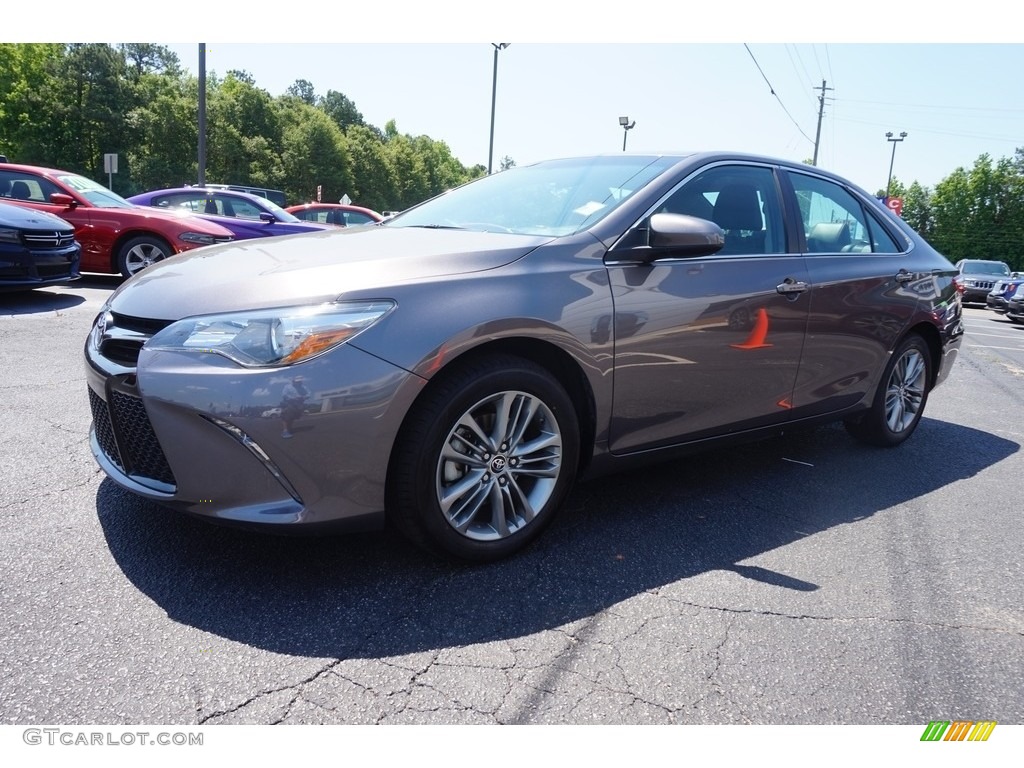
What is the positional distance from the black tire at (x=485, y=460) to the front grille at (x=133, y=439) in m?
0.75

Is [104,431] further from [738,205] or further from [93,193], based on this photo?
[93,193]

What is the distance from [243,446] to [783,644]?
179cm

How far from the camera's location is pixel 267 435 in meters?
2.33

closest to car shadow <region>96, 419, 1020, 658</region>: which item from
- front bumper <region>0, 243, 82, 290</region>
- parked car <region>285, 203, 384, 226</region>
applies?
front bumper <region>0, 243, 82, 290</region>

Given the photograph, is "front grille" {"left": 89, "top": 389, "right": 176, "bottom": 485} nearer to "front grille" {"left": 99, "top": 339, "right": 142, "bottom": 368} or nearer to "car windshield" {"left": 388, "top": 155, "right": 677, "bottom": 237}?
"front grille" {"left": 99, "top": 339, "right": 142, "bottom": 368}

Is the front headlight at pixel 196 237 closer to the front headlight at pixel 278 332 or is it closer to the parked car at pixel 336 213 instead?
the parked car at pixel 336 213

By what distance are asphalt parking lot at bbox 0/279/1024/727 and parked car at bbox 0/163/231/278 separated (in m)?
6.35

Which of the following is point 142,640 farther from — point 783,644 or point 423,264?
point 783,644

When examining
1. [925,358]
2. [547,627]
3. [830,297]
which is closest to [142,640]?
[547,627]

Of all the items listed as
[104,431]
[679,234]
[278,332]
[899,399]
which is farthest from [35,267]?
[899,399]

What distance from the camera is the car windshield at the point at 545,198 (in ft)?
10.7

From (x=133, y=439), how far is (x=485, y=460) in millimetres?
1175

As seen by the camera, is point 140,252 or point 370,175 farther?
point 370,175

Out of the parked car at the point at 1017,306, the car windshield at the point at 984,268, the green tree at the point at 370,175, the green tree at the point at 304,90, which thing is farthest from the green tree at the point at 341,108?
the parked car at the point at 1017,306
